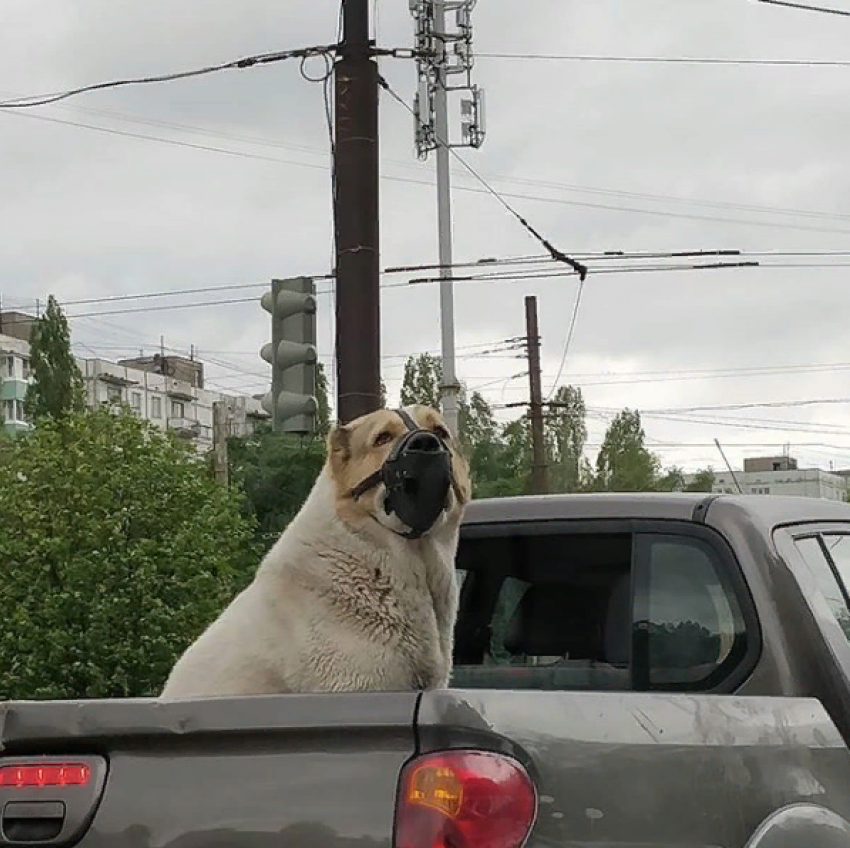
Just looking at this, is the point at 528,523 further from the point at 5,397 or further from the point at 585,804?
the point at 5,397

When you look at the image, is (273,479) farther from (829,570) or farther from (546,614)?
(829,570)

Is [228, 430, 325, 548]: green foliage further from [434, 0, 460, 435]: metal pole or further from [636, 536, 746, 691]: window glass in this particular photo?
[636, 536, 746, 691]: window glass

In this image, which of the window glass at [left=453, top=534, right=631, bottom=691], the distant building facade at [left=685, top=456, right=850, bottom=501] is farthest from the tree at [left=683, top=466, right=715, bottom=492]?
the window glass at [left=453, top=534, right=631, bottom=691]

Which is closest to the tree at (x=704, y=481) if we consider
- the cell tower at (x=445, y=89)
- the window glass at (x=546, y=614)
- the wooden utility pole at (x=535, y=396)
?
the wooden utility pole at (x=535, y=396)

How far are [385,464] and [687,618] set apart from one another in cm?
100

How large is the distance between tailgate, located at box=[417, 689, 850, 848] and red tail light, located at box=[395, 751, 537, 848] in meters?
0.03

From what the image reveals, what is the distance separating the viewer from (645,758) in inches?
118

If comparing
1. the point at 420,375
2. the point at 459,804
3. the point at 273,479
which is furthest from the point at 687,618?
the point at 420,375

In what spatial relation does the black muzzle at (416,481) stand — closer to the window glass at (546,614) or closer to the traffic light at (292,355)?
the window glass at (546,614)

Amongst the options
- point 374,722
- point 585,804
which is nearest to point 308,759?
point 374,722

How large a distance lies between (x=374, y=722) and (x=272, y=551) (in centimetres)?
202

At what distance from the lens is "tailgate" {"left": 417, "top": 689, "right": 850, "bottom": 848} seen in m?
2.76

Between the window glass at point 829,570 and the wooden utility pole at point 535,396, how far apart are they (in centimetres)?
3230

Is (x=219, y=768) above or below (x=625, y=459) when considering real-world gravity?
below
